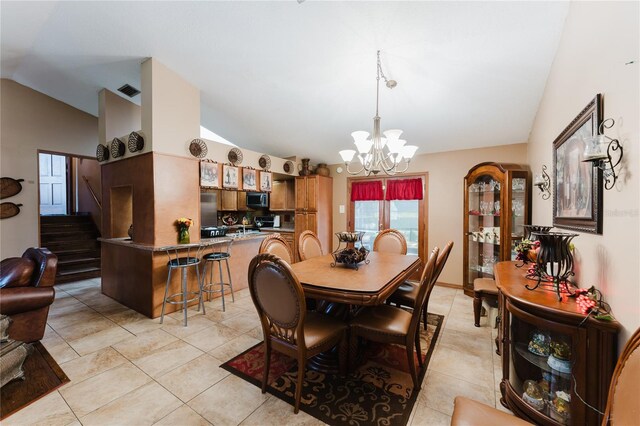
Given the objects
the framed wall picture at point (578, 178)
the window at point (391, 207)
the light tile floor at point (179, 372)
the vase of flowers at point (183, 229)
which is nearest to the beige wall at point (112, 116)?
the vase of flowers at point (183, 229)

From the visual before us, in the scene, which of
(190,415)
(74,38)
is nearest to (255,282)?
(190,415)

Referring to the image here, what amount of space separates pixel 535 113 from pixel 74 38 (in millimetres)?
5486

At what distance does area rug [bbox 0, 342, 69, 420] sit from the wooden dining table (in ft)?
6.46

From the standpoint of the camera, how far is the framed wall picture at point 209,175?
375 cm

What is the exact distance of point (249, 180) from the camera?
455 cm

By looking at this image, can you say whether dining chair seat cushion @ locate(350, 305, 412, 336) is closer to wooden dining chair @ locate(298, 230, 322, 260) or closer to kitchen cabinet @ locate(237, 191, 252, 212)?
wooden dining chair @ locate(298, 230, 322, 260)

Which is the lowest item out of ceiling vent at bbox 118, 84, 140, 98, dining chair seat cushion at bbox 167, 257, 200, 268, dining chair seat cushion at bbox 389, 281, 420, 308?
dining chair seat cushion at bbox 389, 281, 420, 308

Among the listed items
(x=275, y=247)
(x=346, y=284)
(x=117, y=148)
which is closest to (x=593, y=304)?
(x=346, y=284)

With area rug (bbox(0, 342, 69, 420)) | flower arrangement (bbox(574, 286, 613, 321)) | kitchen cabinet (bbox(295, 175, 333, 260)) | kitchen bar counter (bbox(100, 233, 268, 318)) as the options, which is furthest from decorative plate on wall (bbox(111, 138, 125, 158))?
flower arrangement (bbox(574, 286, 613, 321))

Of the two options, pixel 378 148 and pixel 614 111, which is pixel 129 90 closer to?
pixel 378 148

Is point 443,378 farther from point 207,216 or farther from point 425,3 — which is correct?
point 207,216

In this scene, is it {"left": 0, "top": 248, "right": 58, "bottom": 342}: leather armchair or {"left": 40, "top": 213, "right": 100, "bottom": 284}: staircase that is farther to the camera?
{"left": 40, "top": 213, "right": 100, "bottom": 284}: staircase

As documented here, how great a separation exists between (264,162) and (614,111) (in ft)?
14.3

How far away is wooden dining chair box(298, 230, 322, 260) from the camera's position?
3062mm
